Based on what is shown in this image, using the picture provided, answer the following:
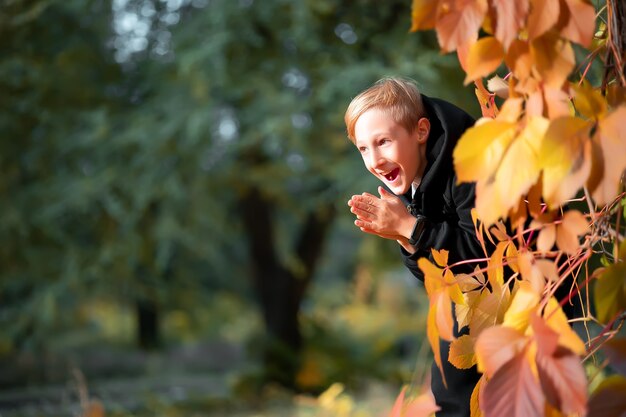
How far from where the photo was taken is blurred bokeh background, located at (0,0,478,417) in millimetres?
6336

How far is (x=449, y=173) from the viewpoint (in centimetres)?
178

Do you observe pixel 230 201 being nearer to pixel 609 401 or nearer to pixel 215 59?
pixel 215 59

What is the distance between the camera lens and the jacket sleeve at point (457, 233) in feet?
5.53

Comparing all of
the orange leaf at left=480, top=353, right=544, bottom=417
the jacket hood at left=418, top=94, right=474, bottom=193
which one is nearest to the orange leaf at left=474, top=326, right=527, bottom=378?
the orange leaf at left=480, top=353, right=544, bottom=417

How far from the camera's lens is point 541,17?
1025mm

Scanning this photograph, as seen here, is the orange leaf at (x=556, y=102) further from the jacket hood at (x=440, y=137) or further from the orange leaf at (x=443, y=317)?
the jacket hood at (x=440, y=137)

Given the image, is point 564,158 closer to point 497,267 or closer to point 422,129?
point 497,267

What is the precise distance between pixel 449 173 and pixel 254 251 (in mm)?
9205

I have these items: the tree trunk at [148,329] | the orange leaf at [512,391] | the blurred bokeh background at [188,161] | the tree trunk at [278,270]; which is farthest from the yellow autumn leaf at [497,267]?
the tree trunk at [148,329]

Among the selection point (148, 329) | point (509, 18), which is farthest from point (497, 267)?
point (148, 329)

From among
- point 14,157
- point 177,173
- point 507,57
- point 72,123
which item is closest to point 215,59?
point 177,173

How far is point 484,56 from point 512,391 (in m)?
0.46

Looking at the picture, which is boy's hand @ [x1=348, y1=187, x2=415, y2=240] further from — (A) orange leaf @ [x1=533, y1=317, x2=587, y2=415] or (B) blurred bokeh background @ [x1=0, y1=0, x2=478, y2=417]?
(B) blurred bokeh background @ [x1=0, y1=0, x2=478, y2=417]

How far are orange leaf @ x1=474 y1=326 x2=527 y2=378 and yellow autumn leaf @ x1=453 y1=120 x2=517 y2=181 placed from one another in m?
0.21
